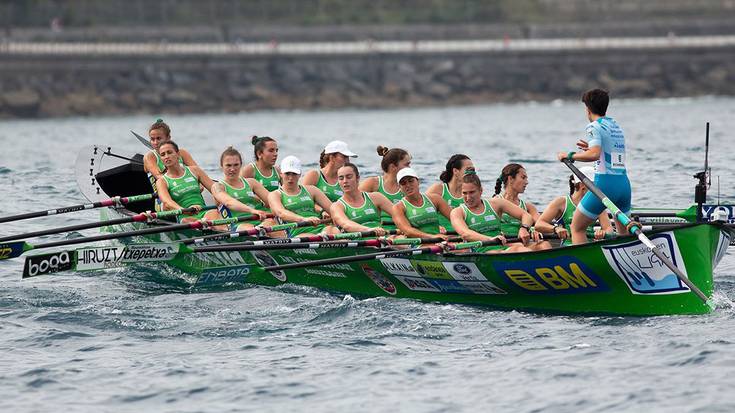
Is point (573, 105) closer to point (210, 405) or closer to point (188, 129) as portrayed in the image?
point (188, 129)

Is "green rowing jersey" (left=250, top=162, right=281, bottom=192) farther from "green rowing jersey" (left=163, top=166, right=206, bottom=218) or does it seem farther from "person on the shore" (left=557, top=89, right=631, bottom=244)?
"person on the shore" (left=557, top=89, right=631, bottom=244)

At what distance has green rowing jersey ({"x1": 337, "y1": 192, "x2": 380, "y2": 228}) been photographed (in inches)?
587

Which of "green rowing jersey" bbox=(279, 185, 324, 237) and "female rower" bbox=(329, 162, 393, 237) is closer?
"female rower" bbox=(329, 162, 393, 237)

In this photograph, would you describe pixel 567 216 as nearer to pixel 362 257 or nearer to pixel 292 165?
pixel 362 257

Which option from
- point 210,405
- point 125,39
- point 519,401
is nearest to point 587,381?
point 519,401

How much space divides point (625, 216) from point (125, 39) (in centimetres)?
6454

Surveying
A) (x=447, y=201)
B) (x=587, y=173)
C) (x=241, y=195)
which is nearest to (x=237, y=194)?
(x=241, y=195)

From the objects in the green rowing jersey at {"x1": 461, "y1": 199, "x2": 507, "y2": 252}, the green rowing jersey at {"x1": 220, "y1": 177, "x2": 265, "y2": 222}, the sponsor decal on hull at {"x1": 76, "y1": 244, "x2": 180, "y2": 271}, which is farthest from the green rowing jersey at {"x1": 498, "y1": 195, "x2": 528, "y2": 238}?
the sponsor decal on hull at {"x1": 76, "y1": 244, "x2": 180, "y2": 271}

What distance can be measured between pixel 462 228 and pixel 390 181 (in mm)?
1782

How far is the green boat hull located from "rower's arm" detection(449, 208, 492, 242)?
21.2 inches

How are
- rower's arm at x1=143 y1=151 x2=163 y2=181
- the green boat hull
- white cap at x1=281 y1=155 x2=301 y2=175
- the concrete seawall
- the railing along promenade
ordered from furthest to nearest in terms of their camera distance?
1. the railing along promenade
2. the concrete seawall
3. rower's arm at x1=143 y1=151 x2=163 y2=181
4. white cap at x1=281 y1=155 x2=301 y2=175
5. the green boat hull

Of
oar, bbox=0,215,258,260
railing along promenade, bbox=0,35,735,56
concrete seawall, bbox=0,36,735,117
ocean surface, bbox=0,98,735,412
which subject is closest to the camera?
ocean surface, bbox=0,98,735,412

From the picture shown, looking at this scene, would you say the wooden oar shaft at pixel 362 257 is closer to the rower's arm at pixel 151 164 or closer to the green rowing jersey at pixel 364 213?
the green rowing jersey at pixel 364 213

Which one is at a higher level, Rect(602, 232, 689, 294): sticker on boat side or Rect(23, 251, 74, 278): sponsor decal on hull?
Rect(23, 251, 74, 278): sponsor decal on hull
